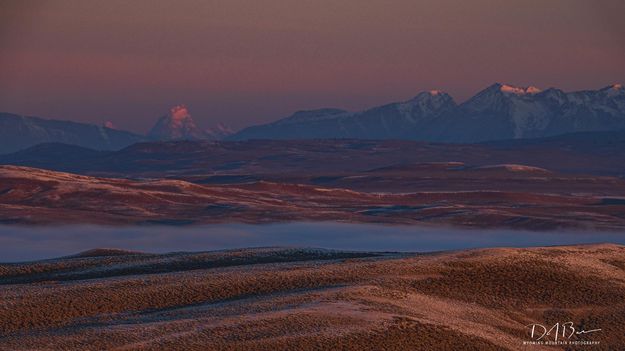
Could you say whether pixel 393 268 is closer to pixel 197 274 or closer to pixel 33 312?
pixel 197 274

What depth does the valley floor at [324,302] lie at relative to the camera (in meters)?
44.1

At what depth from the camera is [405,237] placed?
186 meters

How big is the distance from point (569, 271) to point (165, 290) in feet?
80.0

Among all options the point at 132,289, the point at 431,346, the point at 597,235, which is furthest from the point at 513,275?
the point at 597,235

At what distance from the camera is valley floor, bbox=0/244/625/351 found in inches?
1737

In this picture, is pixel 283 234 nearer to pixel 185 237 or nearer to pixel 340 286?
pixel 185 237

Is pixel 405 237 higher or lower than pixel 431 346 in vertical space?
lower

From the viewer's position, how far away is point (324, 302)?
5053 centimetres

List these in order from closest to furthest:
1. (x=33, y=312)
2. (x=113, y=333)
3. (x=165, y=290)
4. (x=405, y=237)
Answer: (x=113, y=333) → (x=33, y=312) → (x=165, y=290) → (x=405, y=237)

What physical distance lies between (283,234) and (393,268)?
133 meters

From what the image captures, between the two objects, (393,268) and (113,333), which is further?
(393,268)

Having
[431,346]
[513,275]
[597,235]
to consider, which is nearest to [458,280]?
[513,275]

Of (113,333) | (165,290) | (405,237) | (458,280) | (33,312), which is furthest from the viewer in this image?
(405,237)

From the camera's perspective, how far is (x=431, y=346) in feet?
148
